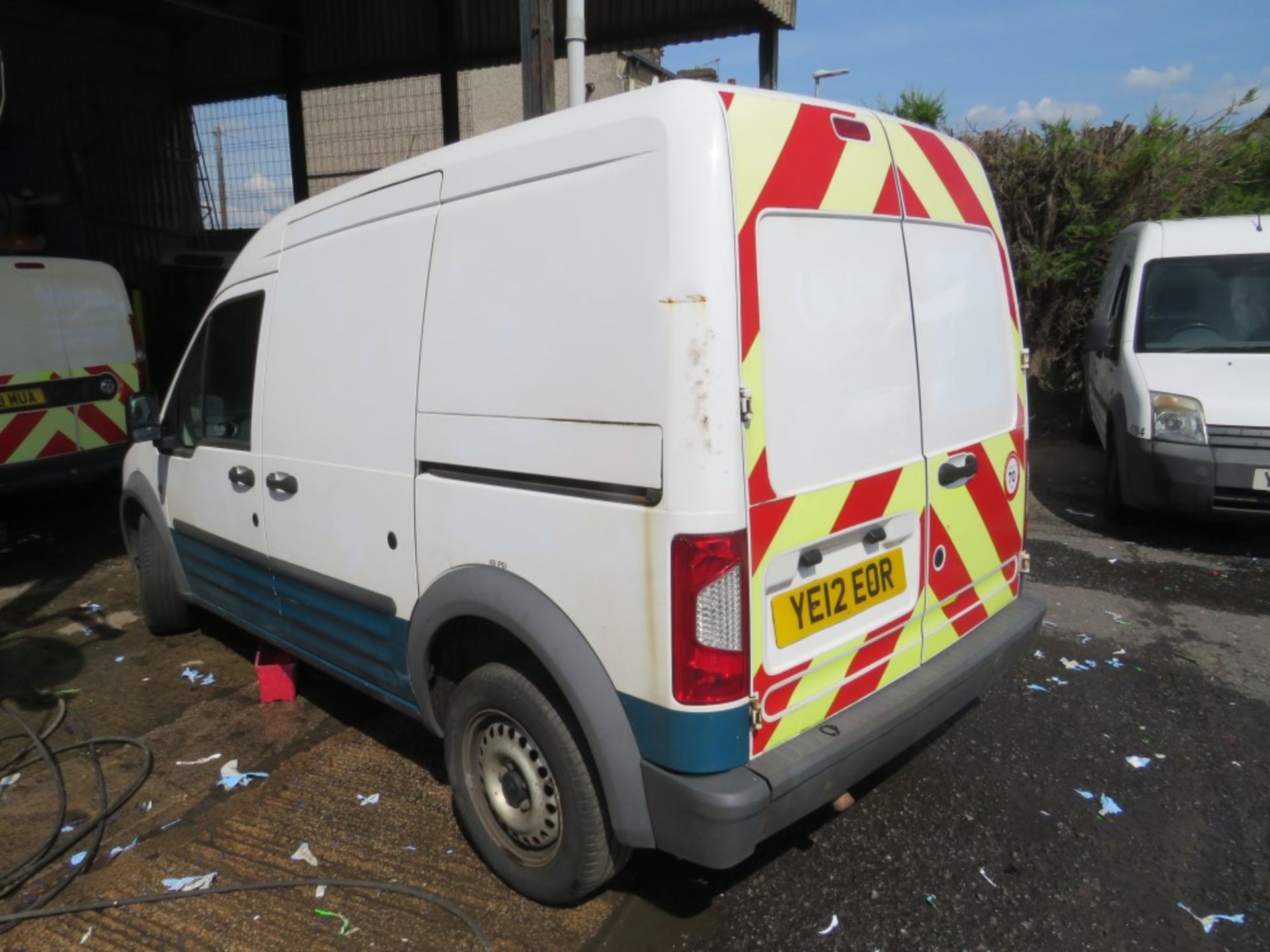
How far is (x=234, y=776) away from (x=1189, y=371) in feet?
20.2

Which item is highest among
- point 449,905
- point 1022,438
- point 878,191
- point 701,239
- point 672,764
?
point 878,191

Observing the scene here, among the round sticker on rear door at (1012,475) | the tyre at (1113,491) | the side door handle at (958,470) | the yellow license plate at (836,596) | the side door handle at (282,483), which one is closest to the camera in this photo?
the yellow license plate at (836,596)

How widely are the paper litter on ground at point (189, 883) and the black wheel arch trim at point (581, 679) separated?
135 cm

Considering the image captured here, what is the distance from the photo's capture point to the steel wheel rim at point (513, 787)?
2.59 meters

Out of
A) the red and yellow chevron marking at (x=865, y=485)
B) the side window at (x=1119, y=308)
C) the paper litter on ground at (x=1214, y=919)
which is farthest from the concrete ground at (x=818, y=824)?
the side window at (x=1119, y=308)

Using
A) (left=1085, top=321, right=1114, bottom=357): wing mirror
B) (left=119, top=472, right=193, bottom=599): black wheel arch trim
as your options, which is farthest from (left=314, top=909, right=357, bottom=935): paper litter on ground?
(left=1085, top=321, right=1114, bottom=357): wing mirror

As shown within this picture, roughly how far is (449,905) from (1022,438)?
259cm

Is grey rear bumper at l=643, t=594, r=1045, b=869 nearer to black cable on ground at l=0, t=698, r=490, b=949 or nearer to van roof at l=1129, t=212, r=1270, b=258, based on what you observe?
black cable on ground at l=0, t=698, r=490, b=949

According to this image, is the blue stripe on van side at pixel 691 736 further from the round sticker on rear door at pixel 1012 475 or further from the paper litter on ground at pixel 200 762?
the paper litter on ground at pixel 200 762

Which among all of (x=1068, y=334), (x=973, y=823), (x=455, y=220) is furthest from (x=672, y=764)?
(x=1068, y=334)

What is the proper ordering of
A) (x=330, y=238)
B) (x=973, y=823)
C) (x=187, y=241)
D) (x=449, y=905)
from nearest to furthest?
1. (x=449, y=905)
2. (x=973, y=823)
3. (x=330, y=238)
4. (x=187, y=241)

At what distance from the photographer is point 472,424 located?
2562 millimetres

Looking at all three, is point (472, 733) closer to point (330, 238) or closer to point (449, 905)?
point (449, 905)

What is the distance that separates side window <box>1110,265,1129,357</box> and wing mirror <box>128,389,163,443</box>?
6.38 m
